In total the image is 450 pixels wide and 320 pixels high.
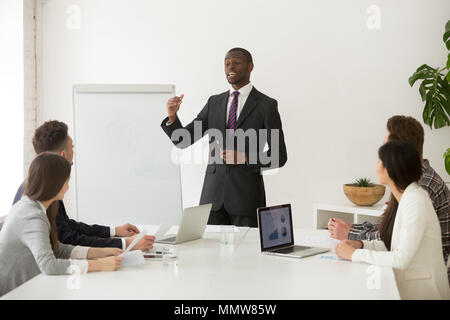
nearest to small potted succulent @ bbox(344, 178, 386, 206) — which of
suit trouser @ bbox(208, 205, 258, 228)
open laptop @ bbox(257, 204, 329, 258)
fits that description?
suit trouser @ bbox(208, 205, 258, 228)

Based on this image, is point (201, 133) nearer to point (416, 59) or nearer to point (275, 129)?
point (275, 129)

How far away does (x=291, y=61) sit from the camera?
14.4 feet

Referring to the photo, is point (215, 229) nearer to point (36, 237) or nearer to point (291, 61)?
point (36, 237)

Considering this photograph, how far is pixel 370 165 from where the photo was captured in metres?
4.35

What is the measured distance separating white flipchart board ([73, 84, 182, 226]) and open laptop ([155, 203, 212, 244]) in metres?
1.32

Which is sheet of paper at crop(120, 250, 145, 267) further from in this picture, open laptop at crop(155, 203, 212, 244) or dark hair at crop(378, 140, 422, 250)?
dark hair at crop(378, 140, 422, 250)

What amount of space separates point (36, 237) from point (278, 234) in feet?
3.39

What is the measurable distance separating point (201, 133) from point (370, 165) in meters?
1.60

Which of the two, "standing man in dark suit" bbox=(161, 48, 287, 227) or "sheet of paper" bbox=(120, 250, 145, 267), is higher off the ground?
"standing man in dark suit" bbox=(161, 48, 287, 227)

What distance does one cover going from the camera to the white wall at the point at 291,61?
425 centimetres

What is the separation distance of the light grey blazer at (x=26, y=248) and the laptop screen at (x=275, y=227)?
828mm

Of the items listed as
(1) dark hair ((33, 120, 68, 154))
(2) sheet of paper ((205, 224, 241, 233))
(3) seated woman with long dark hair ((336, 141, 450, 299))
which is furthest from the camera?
(2) sheet of paper ((205, 224, 241, 233))

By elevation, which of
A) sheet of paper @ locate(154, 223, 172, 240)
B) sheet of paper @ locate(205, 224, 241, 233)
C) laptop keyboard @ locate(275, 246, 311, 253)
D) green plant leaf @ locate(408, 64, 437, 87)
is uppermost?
green plant leaf @ locate(408, 64, 437, 87)

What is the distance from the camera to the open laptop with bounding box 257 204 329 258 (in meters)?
2.31
